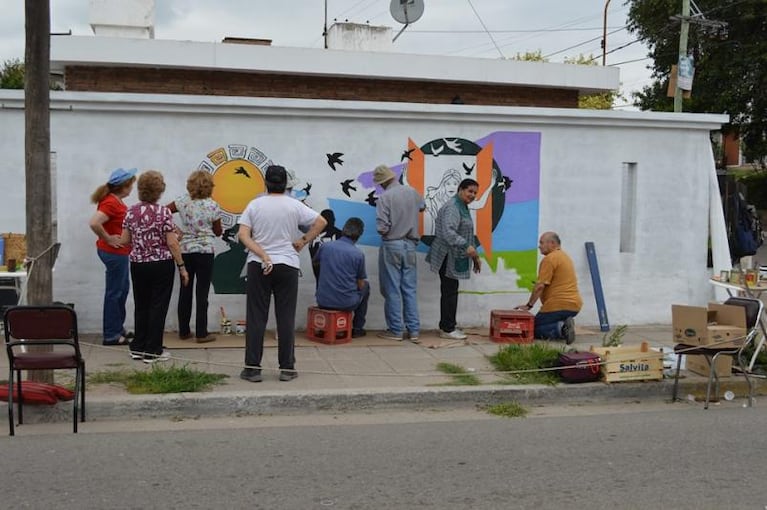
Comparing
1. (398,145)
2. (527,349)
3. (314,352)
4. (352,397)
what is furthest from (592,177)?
(352,397)

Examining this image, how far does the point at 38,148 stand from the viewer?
633cm

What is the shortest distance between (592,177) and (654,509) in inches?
250

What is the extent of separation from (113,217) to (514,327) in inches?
176

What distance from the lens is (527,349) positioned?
7.88 metres

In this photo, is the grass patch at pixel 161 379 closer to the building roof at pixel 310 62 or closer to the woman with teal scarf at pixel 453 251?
the woman with teal scarf at pixel 453 251

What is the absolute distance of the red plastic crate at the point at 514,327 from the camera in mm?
8925

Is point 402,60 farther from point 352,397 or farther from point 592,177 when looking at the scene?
point 352,397

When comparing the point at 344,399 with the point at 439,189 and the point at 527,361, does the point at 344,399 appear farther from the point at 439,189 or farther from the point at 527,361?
the point at 439,189

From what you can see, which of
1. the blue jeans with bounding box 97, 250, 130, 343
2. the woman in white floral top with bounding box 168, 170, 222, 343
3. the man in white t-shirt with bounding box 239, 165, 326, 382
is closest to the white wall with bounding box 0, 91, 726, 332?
the woman in white floral top with bounding box 168, 170, 222, 343

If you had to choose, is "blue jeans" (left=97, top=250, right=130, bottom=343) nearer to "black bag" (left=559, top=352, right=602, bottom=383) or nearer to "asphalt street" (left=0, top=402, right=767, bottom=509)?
"asphalt street" (left=0, top=402, right=767, bottom=509)

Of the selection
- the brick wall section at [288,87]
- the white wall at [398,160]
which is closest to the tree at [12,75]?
the brick wall section at [288,87]

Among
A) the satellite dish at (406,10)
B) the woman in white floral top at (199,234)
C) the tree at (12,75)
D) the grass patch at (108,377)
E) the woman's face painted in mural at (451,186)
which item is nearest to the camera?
the grass patch at (108,377)

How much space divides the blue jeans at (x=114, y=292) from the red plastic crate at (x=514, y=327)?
160 inches

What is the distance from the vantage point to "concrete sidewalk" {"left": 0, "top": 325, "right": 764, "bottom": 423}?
6.36 metres
